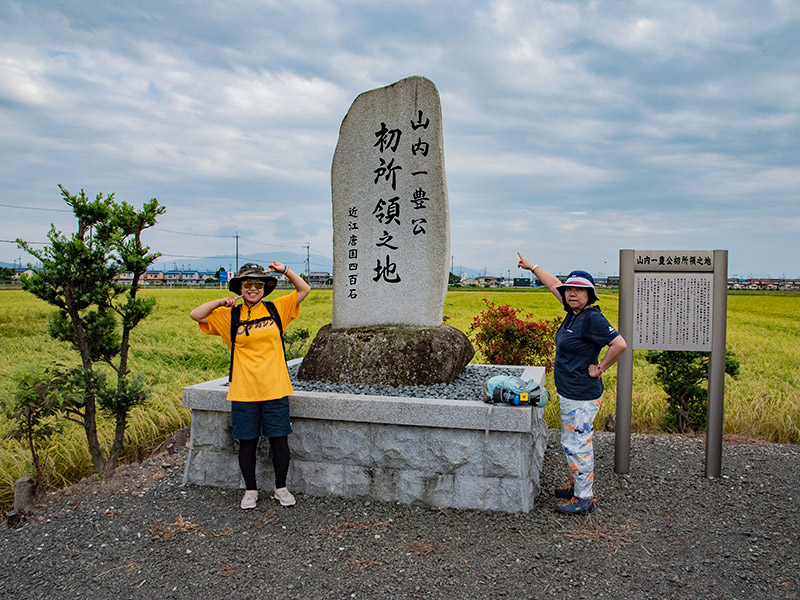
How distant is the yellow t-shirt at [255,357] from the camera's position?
3873 millimetres

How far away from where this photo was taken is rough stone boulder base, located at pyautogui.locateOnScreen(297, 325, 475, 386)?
15.9 ft

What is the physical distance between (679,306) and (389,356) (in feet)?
7.81

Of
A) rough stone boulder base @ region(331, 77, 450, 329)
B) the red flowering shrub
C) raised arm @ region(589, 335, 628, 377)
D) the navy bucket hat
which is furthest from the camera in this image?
the red flowering shrub

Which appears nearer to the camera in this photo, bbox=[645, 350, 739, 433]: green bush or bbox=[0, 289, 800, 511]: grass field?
bbox=[0, 289, 800, 511]: grass field

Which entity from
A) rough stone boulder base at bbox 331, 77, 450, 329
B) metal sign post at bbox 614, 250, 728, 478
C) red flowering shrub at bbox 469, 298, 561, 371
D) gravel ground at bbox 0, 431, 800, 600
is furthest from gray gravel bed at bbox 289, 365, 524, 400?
red flowering shrub at bbox 469, 298, 561, 371

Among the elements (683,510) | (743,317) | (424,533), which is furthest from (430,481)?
(743,317)

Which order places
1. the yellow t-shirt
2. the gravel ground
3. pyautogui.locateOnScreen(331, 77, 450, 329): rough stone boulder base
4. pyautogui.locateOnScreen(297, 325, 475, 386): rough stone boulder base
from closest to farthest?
1. the gravel ground
2. the yellow t-shirt
3. pyautogui.locateOnScreen(297, 325, 475, 386): rough stone boulder base
4. pyautogui.locateOnScreen(331, 77, 450, 329): rough stone boulder base

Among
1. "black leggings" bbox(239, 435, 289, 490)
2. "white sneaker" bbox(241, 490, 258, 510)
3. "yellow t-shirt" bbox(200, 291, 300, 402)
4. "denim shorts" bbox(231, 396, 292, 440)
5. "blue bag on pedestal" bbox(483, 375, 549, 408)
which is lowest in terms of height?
"white sneaker" bbox(241, 490, 258, 510)

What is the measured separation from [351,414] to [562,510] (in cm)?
157

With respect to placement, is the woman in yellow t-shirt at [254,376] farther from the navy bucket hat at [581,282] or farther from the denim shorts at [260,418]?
the navy bucket hat at [581,282]

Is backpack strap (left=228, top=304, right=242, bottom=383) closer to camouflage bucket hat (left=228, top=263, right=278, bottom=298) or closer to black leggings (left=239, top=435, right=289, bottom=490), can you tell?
camouflage bucket hat (left=228, top=263, right=278, bottom=298)

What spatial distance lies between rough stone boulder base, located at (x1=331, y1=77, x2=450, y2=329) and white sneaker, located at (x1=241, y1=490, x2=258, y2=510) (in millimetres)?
1912

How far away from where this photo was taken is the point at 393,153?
526 centimetres

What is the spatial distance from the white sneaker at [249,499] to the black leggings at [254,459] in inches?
1.3
